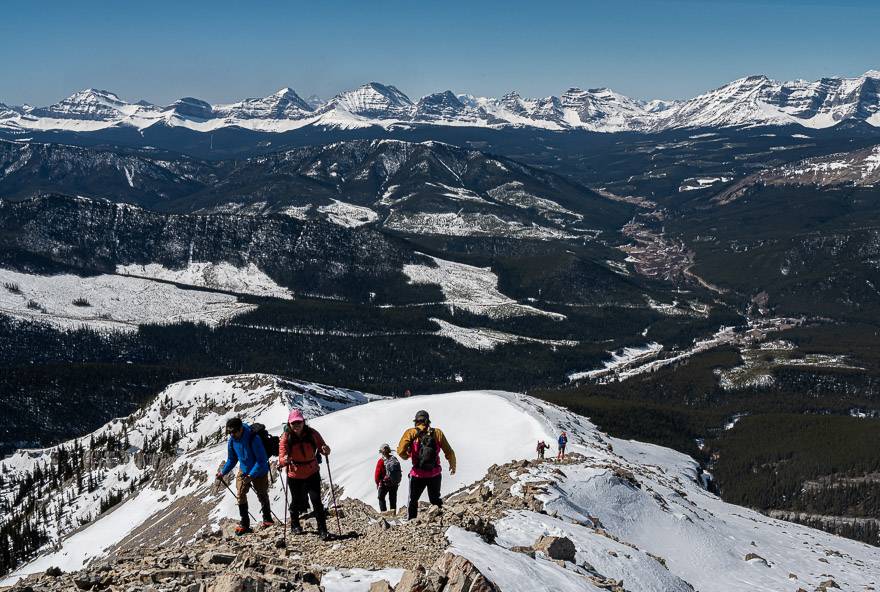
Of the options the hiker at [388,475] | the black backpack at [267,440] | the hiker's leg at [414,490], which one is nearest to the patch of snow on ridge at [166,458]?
the hiker at [388,475]

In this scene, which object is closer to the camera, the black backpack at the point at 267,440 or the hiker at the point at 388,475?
the black backpack at the point at 267,440

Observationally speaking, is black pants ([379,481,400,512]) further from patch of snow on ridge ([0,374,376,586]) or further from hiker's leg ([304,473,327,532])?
patch of snow on ridge ([0,374,376,586])

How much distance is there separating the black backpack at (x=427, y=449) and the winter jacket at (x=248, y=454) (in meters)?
6.12

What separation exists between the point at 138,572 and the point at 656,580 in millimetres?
24061

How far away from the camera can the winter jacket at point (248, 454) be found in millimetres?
26609

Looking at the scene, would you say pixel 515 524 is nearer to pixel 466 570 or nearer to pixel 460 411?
pixel 466 570

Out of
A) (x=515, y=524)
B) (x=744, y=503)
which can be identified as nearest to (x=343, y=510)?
(x=515, y=524)

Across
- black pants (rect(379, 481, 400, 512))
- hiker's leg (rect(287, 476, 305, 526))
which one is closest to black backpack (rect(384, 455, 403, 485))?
black pants (rect(379, 481, 400, 512))

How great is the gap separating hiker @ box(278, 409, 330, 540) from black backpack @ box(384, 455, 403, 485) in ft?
24.9

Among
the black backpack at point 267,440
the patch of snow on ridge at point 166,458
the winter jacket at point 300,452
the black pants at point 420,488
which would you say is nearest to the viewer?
the winter jacket at point 300,452

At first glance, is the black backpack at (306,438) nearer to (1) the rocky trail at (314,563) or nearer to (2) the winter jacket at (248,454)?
(2) the winter jacket at (248,454)

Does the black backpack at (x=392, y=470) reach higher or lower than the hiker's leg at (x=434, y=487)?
lower

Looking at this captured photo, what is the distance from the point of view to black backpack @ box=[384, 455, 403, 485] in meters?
33.4

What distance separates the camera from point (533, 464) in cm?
5522
